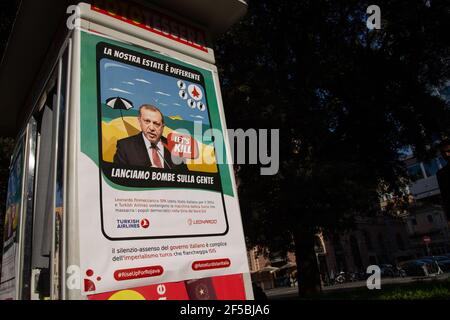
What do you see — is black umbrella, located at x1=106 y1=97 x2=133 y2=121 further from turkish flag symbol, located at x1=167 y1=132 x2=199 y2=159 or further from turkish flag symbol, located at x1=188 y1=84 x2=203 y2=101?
turkish flag symbol, located at x1=188 y1=84 x2=203 y2=101

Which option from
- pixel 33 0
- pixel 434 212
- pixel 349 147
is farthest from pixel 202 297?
pixel 434 212

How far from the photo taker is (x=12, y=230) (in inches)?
141

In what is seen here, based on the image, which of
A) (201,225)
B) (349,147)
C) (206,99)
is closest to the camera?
(201,225)

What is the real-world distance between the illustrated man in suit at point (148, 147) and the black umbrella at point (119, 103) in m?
0.08

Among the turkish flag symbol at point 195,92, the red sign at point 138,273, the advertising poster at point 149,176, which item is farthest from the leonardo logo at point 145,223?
the turkish flag symbol at point 195,92

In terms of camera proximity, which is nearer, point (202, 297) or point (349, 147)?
point (202, 297)

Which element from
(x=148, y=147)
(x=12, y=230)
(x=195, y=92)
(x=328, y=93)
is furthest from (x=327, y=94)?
(x=148, y=147)

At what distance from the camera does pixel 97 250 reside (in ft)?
6.23

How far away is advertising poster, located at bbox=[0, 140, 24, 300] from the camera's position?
10.8 feet

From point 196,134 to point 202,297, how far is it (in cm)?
105

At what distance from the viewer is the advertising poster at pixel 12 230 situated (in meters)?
3.28

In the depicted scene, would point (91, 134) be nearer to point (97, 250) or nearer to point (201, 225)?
point (97, 250)

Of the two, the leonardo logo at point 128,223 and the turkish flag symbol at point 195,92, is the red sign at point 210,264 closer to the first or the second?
the leonardo logo at point 128,223

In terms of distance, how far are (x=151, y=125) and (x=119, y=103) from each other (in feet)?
0.77
